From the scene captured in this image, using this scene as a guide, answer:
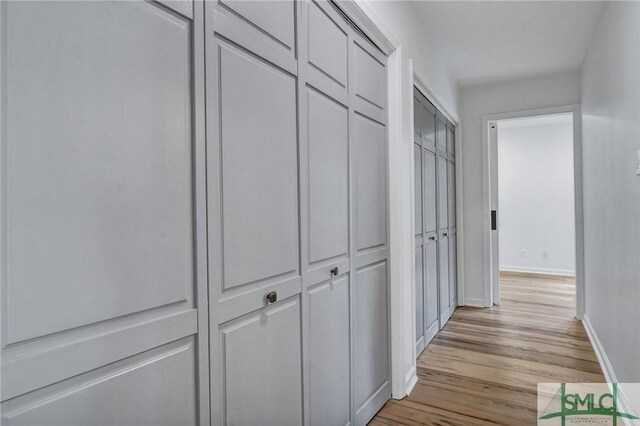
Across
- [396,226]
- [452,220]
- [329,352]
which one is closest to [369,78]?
[396,226]

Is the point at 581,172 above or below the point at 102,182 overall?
above

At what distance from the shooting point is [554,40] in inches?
125

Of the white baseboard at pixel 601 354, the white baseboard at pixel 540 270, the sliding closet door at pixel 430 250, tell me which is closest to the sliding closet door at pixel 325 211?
the sliding closet door at pixel 430 250

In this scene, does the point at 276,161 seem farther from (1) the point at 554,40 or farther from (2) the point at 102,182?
(1) the point at 554,40

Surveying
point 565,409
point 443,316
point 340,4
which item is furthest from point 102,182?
point 443,316

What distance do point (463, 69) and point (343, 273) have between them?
119 inches

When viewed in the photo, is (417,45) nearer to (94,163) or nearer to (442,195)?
(442,195)

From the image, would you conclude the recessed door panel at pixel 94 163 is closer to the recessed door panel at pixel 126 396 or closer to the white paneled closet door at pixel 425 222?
the recessed door panel at pixel 126 396

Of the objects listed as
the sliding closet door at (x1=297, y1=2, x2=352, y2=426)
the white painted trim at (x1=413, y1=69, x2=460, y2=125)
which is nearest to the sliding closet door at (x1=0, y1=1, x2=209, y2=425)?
the sliding closet door at (x1=297, y1=2, x2=352, y2=426)

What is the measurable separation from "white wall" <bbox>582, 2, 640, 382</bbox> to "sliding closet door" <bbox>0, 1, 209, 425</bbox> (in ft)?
6.53

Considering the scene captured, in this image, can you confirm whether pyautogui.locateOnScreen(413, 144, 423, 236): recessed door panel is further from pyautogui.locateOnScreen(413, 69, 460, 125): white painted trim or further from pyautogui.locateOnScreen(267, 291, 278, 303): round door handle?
pyautogui.locateOnScreen(267, 291, 278, 303): round door handle

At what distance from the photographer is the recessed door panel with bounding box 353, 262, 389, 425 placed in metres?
1.85

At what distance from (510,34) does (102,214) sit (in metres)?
3.38

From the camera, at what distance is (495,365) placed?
2664mm
